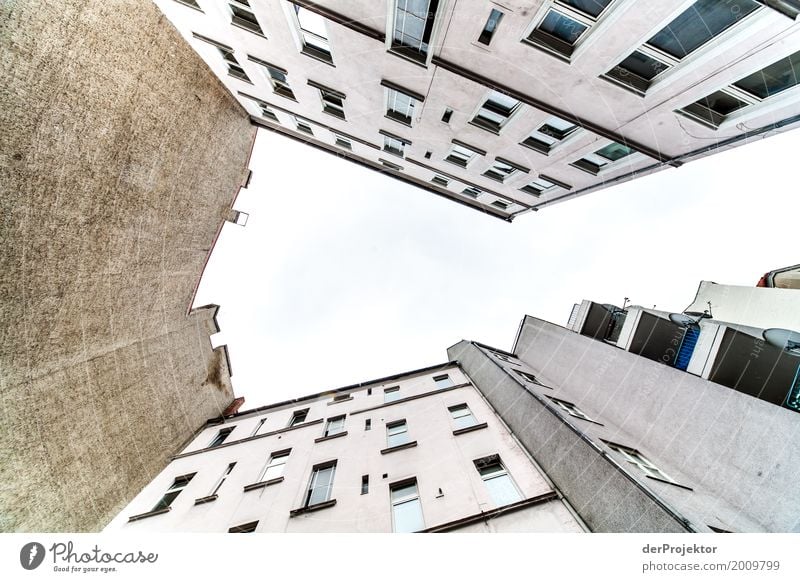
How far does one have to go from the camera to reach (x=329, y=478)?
28.7ft

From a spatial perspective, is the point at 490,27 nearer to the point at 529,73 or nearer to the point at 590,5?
the point at 529,73

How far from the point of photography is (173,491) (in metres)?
10.2

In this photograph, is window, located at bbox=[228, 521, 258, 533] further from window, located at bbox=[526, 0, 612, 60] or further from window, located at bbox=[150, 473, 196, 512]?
window, located at bbox=[526, 0, 612, 60]

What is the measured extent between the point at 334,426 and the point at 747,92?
49.1 ft

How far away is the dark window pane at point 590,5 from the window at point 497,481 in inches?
393

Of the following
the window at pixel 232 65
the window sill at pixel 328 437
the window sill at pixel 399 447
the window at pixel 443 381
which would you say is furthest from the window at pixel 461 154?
the window sill at pixel 328 437

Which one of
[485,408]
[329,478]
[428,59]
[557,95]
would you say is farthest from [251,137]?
[485,408]

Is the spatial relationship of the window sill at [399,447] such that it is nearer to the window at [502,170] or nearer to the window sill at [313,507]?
the window sill at [313,507]

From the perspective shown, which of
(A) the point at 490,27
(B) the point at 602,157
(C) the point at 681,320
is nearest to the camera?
(A) the point at 490,27

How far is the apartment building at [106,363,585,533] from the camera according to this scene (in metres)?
6.50

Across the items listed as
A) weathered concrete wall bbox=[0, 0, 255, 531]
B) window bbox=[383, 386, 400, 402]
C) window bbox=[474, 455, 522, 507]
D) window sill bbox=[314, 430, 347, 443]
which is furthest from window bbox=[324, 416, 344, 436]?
weathered concrete wall bbox=[0, 0, 255, 531]

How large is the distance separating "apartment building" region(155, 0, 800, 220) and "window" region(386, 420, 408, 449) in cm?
1065

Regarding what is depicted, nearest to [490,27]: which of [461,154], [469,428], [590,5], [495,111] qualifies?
[590,5]

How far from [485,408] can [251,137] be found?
16.4 meters
